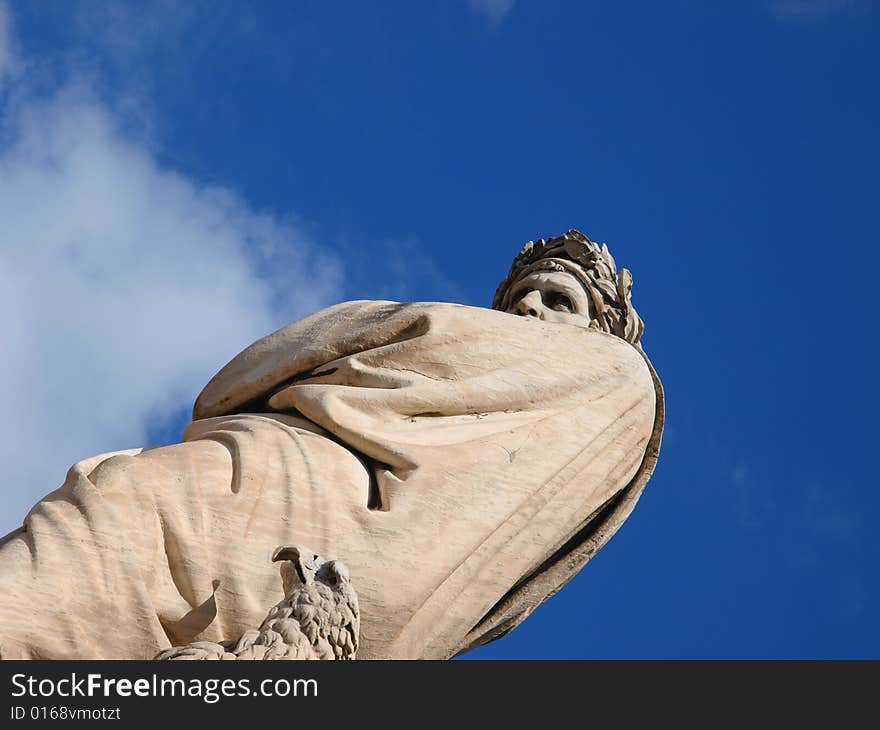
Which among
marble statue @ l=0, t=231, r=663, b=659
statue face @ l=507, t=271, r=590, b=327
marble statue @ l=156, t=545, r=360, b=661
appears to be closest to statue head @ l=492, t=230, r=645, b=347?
statue face @ l=507, t=271, r=590, b=327

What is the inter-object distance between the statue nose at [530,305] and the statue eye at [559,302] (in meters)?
0.07

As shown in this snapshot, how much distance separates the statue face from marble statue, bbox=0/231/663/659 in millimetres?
294

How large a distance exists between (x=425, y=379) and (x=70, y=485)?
1.84 metres

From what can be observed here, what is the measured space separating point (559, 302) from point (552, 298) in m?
0.04

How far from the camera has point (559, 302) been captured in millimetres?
11891

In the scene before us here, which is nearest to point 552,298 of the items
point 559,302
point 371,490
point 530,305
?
point 559,302

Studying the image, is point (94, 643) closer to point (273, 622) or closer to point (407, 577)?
point (273, 622)

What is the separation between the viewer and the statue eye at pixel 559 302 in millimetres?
11852

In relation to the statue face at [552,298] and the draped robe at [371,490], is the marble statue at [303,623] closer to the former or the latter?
the draped robe at [371,490]

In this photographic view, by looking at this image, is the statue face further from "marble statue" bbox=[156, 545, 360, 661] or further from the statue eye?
"marble statue" bbox=[156, 545, 360, 661]

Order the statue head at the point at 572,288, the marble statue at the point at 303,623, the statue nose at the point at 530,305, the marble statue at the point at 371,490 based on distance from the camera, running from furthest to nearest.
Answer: the statue head at the point at 572,288
the statue nose at the point at 530,305
the marble statue at the point at 371,490
the marble statue at the point at 303,623

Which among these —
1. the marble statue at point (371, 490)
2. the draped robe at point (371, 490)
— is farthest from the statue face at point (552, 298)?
the draped robe at point (371, 490)

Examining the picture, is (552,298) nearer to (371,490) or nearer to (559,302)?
(559,302)
